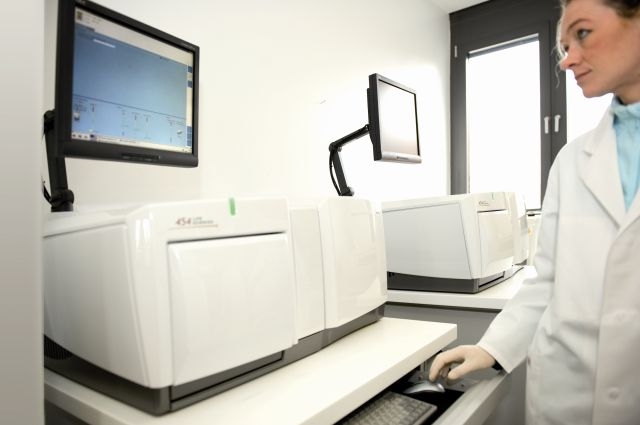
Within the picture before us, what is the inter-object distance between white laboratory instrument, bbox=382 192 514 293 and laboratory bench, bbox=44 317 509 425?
0.43m

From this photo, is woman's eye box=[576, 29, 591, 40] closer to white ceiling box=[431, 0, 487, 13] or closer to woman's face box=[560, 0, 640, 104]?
woman's face box=[560, 0, 640, 104]

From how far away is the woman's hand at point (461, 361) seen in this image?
0.86 m

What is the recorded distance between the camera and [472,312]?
1.38 meters

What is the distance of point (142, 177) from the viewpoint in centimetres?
115

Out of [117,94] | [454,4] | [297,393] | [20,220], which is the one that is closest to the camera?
[20,220]

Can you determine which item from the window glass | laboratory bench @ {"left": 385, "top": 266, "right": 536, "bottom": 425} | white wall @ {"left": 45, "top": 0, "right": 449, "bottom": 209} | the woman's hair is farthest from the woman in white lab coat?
the window glass

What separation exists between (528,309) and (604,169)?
34 centimetres

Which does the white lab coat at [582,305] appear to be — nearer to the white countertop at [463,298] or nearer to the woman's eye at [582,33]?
the woman's eye at [582,33]

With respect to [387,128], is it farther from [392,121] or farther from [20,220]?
[20,220]

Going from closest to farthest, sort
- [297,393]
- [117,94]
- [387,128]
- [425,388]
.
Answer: [297,393]
[117,94]
[425,388]
[387,128]

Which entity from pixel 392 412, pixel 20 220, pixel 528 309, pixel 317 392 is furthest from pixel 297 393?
pixel 528 309

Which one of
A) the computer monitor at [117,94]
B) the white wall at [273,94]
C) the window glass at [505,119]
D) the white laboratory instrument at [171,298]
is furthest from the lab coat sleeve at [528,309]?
the window glass at [505,119]

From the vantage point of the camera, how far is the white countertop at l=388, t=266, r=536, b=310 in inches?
51.6

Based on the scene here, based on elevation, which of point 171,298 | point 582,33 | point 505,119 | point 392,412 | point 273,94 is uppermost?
point 505,119
